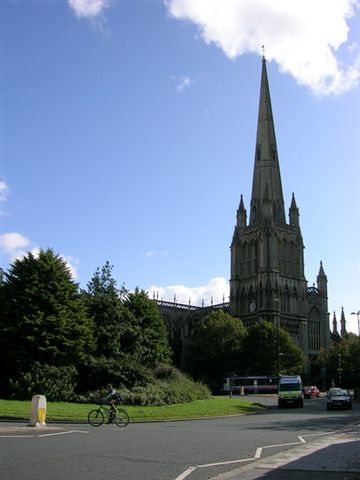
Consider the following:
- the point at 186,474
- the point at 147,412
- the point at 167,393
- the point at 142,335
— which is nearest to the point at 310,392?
the point at 142,335

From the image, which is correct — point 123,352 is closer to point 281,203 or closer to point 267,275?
point 267,275

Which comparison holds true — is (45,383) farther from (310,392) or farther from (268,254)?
(268,254)

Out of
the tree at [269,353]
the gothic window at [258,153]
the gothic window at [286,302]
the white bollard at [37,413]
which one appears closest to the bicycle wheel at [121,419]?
the white bollard at [37,413]

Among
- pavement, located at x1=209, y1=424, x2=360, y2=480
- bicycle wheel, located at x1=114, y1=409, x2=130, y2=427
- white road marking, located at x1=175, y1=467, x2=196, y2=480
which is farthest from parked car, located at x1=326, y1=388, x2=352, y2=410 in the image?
white road marking, located at x1=175, y1=467, x2=196, y2=480

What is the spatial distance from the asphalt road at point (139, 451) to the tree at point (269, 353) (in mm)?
65013

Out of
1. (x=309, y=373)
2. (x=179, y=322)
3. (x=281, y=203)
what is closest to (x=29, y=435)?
(x=309, y=373)

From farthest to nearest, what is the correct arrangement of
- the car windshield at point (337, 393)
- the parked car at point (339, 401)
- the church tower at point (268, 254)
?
the church tower at point (268, 254) < the car windshield at point (337, 393) < the parked car at point (339, 401)

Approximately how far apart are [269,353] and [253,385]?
8567mm

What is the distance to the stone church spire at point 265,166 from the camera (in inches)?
4596

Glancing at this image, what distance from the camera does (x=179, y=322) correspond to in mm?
132375

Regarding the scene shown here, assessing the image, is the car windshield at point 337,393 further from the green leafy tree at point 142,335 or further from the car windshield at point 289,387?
the green leafy tree at point 142,335

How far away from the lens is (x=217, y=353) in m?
88.1

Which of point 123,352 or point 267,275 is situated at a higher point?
point 267,275

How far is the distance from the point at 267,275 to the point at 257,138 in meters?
30.2
